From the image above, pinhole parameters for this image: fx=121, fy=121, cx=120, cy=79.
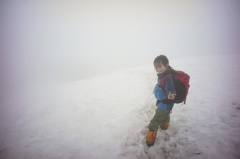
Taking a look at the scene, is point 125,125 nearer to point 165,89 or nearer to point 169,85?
point 165,89

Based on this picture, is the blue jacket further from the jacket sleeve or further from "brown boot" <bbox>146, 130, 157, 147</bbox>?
"brown boot" <bbox>146, 130, 157, 147</bbox>

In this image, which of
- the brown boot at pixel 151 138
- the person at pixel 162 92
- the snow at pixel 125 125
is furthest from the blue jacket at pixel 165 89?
the snow at pixel 125 125

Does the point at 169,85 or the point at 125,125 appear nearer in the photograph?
the point at 169,85

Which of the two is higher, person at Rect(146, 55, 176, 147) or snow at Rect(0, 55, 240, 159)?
person at Rect(146, 55, 176, 147)

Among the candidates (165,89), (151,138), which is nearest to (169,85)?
(165,89)

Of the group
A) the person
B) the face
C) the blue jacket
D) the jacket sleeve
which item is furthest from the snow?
the face

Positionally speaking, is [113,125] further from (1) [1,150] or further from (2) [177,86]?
(1) [1,150]

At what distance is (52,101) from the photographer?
7512 millimetres

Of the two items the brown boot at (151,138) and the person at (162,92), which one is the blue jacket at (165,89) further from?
the brown boot at (151,138)

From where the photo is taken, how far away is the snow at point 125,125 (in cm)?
312

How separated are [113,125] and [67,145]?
1.61 m

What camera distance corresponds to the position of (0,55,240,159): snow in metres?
3.12

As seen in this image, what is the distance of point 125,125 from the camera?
14.2ft

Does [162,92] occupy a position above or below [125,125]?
above
